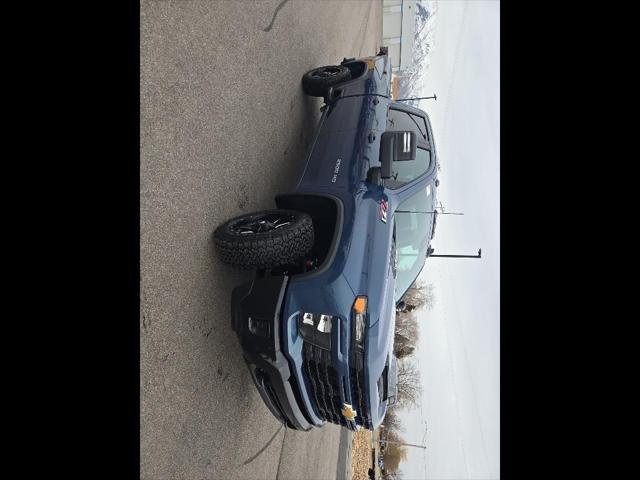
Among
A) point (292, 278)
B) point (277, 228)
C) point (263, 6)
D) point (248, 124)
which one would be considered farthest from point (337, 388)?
point (263, 6)

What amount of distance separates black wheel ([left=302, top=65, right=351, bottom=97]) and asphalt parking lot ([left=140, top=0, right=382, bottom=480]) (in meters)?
0.25

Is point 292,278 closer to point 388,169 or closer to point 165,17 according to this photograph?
point 388,169

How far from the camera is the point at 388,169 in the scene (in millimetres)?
3396

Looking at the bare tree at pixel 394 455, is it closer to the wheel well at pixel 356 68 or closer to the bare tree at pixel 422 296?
the bare tree at pixel 422 296

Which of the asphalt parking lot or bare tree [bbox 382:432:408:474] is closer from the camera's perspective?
the asphalt parking lot

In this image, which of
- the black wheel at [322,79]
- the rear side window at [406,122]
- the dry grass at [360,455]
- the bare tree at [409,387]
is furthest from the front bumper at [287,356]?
the bare tree at [409,387]

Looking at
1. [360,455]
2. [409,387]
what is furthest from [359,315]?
[409,387]

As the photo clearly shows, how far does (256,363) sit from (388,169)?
1.77 meters

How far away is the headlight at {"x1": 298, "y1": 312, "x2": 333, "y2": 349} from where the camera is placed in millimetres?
2820

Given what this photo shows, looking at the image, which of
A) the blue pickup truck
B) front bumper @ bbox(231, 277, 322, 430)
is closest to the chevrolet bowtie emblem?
the blue pickup truck

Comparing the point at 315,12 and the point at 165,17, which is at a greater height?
the point at 315,12

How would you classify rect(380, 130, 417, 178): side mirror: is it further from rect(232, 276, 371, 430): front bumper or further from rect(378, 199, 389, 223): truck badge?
rect(232, 276, 371, 430): front bumper

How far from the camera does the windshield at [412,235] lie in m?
3.67
